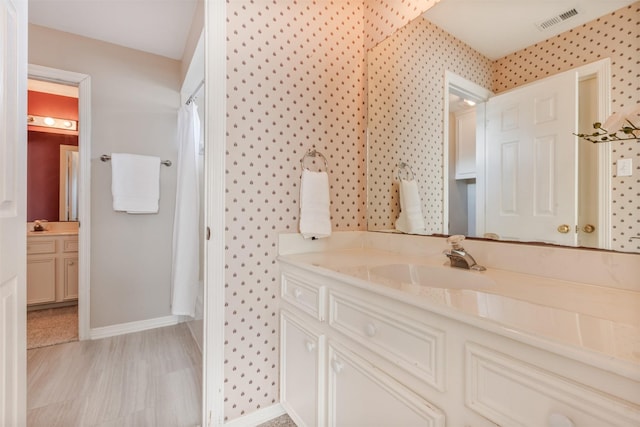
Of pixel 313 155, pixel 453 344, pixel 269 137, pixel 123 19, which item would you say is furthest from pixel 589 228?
pixel 123 19

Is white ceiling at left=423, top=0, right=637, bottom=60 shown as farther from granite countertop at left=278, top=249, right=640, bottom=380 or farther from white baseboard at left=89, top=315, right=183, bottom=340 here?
white baseboard at left=89, top=315, right=183, bottom=340

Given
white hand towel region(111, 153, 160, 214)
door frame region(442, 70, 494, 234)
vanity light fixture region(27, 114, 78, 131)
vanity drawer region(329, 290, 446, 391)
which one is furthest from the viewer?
vanity light fixture region(27, 114, 78, 131)

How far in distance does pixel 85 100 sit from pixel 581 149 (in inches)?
124

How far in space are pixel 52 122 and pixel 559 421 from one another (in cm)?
460

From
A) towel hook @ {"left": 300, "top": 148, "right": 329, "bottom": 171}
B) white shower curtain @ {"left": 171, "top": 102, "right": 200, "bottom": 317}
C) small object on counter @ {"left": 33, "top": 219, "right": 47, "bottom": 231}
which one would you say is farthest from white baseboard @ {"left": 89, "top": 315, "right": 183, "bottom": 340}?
towel hook @ {"left": 300, "top": 148, "right": 329, "bottom": 171}

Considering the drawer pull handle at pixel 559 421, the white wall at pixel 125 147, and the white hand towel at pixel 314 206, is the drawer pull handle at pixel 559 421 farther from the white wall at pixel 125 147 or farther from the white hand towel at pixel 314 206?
the white wall at pixel 125 147

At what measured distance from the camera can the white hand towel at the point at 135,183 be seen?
2.42 m

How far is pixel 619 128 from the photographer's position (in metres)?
0.81

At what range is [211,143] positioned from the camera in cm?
126

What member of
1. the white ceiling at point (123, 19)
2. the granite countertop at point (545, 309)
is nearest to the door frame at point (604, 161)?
the granite countertop at point (545, 309)

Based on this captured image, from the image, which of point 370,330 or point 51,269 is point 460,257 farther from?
point 51,269

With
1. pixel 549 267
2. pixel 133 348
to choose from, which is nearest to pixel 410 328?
pixel 549 267

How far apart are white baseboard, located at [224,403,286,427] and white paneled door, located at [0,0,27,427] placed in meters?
0.76

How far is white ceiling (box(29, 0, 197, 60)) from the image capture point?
199cm
